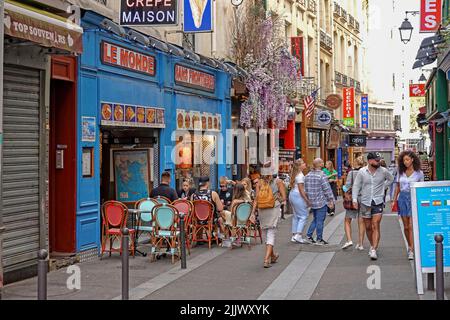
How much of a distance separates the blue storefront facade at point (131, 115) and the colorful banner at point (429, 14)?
268 inches

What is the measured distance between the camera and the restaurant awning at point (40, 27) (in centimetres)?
830

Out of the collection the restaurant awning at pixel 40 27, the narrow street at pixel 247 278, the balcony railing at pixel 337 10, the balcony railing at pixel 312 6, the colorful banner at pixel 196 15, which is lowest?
the narrow street at pixel 247 278

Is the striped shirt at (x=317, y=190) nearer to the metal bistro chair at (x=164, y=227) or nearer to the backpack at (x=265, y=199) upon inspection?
the backpack at (x=265, y=199)

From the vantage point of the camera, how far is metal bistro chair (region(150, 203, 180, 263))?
464 inches

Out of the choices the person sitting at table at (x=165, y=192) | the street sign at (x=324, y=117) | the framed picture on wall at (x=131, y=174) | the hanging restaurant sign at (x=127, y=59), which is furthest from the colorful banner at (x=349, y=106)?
the person sitting at table at (x=165, y=192)

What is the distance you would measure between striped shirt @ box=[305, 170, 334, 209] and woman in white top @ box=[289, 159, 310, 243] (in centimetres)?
11

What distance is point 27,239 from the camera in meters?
10.4

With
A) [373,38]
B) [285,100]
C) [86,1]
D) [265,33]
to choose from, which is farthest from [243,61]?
[373,38]

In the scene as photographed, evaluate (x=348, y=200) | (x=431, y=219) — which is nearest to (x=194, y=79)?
(x=348, y=200)

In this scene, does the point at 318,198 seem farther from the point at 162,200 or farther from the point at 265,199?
the point at 162,200

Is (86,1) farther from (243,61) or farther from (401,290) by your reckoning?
(243,61)

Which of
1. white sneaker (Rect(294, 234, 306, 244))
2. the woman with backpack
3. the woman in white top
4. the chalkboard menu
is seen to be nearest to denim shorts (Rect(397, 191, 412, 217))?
the woman with backpack

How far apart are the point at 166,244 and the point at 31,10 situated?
→ 17.1 ft

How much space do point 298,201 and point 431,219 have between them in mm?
6017
